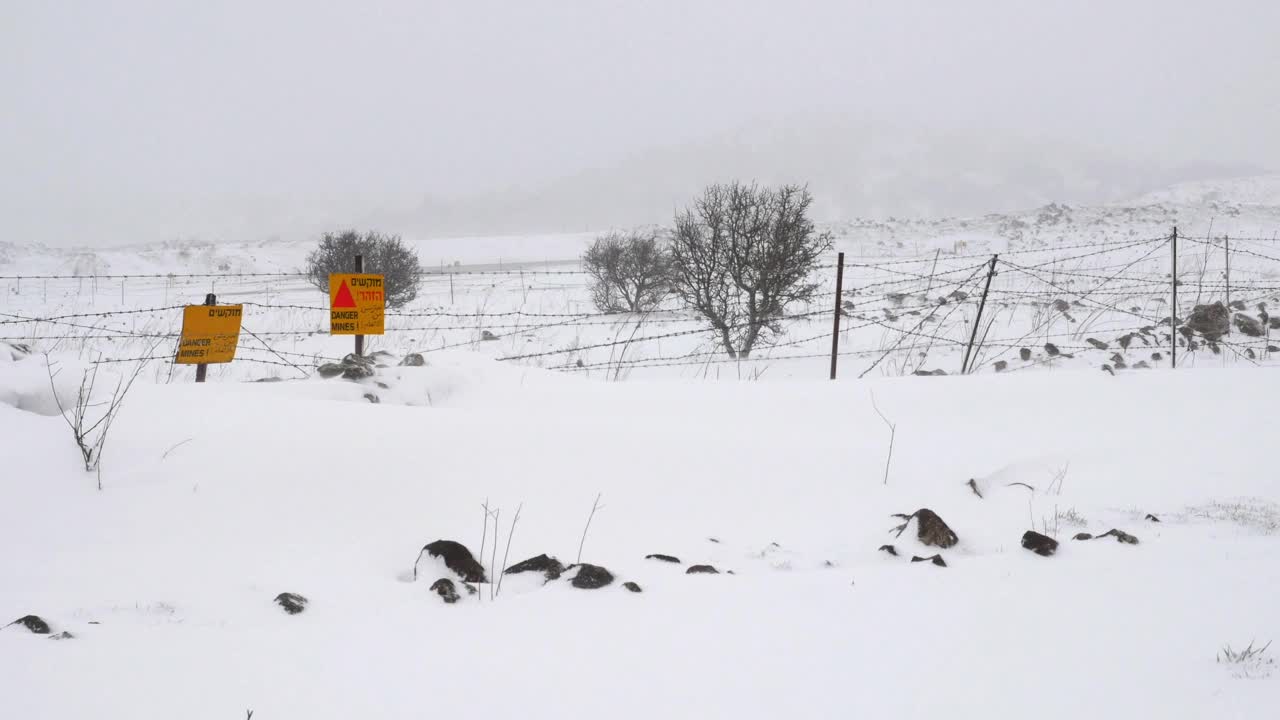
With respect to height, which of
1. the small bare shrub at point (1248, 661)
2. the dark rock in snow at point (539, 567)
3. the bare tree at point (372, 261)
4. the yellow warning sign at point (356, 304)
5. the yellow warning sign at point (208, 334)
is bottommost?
the dark rock in snow at point (539, 567)

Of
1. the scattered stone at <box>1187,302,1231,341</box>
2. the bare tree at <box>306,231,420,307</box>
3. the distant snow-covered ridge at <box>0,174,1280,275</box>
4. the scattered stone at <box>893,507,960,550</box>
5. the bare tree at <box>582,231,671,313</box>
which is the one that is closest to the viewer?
the scattered stone at <box>893,507,960,550</box>

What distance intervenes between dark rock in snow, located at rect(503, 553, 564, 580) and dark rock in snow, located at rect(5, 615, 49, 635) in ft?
4.71

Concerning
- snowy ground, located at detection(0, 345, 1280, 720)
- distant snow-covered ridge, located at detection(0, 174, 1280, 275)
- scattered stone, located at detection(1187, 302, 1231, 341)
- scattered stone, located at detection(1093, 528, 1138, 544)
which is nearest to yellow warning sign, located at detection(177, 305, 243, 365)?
snowy ground, located at detection(0, 345, 1280, 720)

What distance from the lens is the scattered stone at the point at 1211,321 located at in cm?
1093

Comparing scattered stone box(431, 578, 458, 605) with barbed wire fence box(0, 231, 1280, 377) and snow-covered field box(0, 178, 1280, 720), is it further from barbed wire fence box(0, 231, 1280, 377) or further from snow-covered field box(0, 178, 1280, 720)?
barbed wire fence box(0, 231, 1280, 377)

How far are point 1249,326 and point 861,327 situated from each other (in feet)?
21.3

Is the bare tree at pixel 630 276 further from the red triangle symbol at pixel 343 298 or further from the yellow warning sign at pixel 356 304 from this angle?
the red triangle symbol at pixel 343 298

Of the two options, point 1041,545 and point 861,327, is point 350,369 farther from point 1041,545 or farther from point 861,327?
point 861,327

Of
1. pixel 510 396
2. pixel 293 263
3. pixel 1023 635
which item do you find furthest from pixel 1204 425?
pixel 293 263

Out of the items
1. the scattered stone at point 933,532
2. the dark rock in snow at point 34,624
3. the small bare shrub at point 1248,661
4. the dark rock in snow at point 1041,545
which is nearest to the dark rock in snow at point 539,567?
the dark rock in snow at point 34,624

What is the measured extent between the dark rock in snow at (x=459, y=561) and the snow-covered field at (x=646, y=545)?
0.20 feet

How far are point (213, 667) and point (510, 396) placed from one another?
366cm

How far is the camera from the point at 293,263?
4103 centimetres

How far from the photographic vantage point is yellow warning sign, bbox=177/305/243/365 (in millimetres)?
5082
